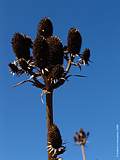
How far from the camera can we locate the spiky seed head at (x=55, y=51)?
1195cm

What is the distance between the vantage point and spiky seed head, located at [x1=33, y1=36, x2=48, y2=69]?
11742 millimetres

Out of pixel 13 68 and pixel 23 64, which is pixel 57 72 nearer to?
pixel 23 64

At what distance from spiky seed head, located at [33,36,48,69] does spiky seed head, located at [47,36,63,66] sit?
0.14 metres

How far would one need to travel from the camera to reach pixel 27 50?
12.3 metres

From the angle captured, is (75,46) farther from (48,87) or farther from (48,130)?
(48,130)

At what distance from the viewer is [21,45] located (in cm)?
1227

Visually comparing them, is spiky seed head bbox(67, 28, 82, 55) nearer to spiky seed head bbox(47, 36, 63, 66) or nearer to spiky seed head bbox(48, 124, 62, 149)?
spiky seed head bbox(47, 36, 63, 66)

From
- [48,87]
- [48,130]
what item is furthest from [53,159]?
[48,87]

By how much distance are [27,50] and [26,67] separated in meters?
0.45

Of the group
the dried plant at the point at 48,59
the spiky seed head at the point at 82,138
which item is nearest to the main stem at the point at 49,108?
the dried plant at the point at 48,59

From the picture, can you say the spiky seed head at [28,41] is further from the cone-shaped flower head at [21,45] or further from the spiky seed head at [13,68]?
the spiky seed head at [13,68]

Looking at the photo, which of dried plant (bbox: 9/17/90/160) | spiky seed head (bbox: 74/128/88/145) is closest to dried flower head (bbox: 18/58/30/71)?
dried plant (bbox: 9/17/90/160)

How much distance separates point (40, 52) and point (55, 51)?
0.39m

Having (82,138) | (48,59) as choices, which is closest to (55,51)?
(48,59)
